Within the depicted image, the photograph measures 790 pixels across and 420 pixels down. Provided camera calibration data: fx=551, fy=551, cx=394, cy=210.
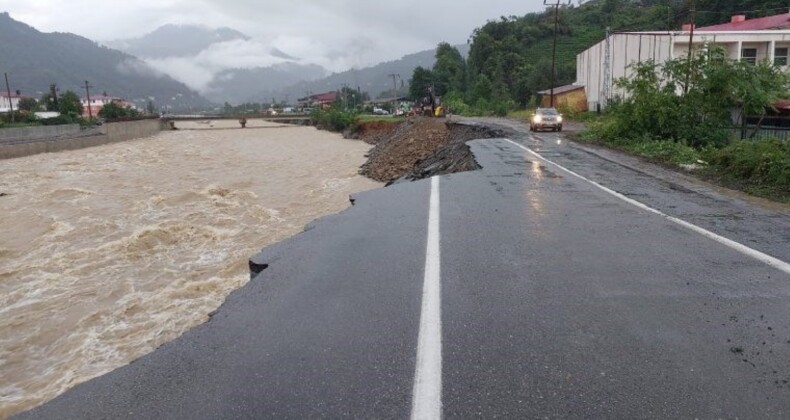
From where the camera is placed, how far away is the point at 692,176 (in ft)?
47.1

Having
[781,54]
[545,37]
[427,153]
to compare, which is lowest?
[427,153]

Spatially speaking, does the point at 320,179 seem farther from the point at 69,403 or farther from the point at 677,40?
the point at 677,40

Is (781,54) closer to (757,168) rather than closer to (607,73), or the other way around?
(607,73)

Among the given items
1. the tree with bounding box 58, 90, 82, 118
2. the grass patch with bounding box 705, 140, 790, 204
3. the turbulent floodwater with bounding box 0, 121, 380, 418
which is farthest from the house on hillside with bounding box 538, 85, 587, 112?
the tree with bounding box 58, 90, 82, 118

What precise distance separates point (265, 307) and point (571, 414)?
3.28m

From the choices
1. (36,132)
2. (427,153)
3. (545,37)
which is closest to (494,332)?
(427,153)

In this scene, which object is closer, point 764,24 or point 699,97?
point 699,97

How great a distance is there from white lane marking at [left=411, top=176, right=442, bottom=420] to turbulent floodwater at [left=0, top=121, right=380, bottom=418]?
3.40 metres

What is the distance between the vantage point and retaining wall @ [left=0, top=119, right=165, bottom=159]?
40.8 m

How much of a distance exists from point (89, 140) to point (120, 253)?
1792 inches

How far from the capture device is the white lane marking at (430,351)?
132 inches

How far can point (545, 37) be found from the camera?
10600cm

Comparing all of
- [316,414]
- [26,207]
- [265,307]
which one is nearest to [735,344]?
[316,414]

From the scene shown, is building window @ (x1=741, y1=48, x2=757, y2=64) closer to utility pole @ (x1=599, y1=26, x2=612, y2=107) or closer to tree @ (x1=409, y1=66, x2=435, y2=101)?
utility pole @ (x1=599, y1=26, x2=612, y2=107)
